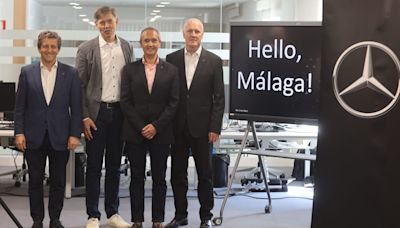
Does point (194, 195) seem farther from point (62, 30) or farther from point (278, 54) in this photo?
point (62, 30)

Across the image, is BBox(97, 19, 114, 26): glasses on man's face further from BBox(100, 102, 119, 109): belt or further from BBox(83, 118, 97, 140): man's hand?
BBox(83, 118, 97, 140): man's hand

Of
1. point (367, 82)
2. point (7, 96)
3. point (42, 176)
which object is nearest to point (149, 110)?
point (42, 176)

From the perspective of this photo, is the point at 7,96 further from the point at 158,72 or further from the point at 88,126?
the point at 158,72

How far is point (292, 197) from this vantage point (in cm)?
565

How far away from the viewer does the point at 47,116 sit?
12.4ft

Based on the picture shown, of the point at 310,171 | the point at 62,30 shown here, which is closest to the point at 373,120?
the point at 310,171

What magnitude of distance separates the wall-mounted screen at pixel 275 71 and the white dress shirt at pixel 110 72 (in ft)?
3.07

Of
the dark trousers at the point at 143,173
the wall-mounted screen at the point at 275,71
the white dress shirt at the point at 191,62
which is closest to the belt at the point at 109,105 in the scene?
the dark trousers at the point at 143,173

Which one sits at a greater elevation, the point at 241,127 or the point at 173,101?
the point at 173,101

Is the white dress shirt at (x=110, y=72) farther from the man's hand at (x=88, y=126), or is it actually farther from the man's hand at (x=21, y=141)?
the man's hand at (x=21, y=141)

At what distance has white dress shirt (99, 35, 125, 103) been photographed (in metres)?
3.96

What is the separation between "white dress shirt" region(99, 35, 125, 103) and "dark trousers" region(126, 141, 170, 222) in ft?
1.23

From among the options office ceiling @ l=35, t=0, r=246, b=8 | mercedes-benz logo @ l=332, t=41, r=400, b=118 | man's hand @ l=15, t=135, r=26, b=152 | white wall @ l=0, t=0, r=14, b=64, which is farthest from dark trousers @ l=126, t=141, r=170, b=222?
white wall @ l=0, t=0, r=14, b=64

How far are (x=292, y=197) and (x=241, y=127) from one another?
930 millimetres
